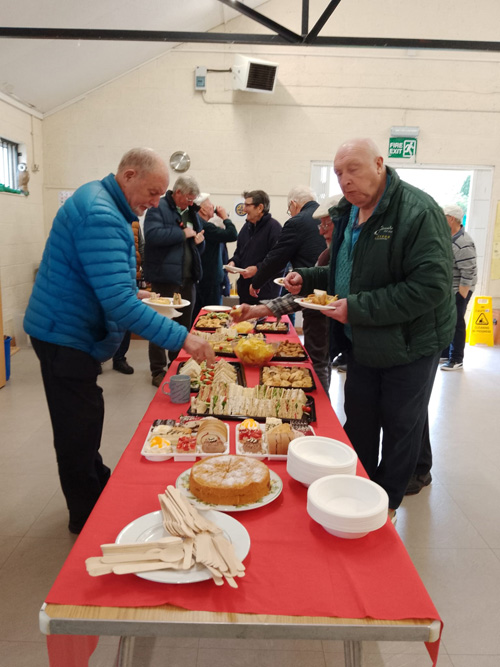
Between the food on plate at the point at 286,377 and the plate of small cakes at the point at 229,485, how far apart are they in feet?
2.94

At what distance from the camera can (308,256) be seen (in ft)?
12.5

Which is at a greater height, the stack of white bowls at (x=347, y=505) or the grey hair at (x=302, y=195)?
the grey hair at (x=302, y=195)

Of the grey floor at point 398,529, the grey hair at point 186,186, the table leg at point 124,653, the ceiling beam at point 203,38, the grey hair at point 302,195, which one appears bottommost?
the grey floor at point 398,529

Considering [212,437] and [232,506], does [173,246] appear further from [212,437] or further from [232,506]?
[232,506]

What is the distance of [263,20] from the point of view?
2.70 meters

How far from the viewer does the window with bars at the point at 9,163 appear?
6.02 meters

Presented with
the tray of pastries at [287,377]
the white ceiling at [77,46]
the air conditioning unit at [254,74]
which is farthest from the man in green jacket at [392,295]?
the air conditioning unit at [254,74]

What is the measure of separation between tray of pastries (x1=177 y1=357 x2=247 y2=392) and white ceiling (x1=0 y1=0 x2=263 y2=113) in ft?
11.5

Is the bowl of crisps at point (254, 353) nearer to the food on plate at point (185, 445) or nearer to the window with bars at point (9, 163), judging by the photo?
the food on plate at point (185, 445)

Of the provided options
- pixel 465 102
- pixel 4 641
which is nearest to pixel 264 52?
pixel 465 102

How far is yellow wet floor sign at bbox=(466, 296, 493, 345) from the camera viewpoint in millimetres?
7113

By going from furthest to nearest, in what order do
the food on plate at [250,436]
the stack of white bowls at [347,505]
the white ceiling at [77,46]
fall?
the white ceiling at [77,46] → the food on plate at [250,436] → the stack of white bowls at [347,505]

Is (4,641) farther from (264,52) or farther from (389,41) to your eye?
(264,52)

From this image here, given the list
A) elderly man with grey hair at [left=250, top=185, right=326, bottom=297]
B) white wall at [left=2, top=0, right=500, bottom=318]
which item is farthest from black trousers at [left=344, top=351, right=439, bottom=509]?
white wall at [left=2, top=0, right=500, bottom=318]
